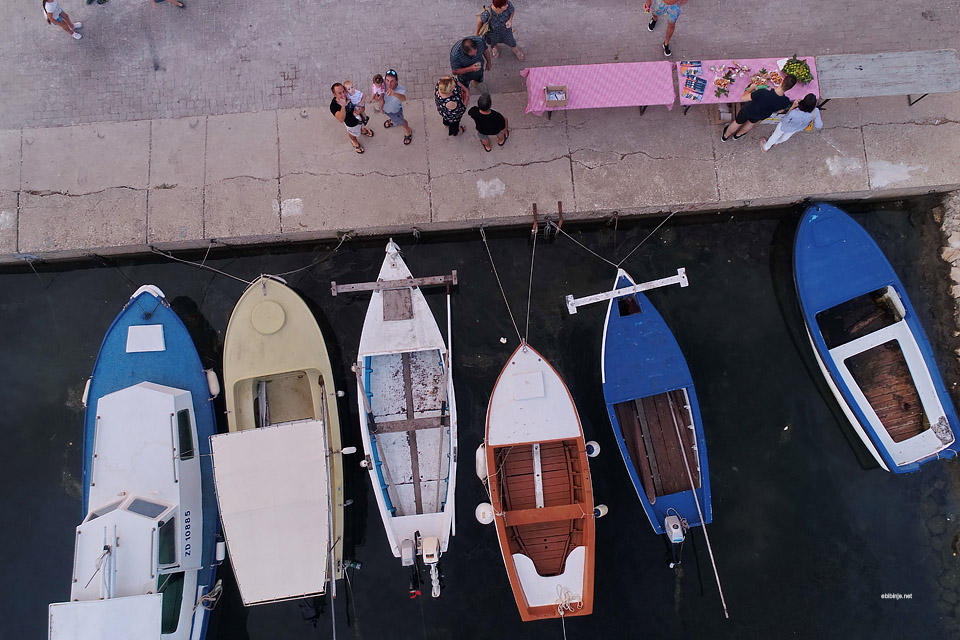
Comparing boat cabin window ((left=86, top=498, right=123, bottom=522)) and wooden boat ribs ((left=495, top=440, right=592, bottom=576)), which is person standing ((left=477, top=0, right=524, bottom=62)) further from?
boat cabin window ((left=86, top=498, right=123, bottom=522))

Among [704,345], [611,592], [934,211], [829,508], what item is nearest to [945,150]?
[934,211]

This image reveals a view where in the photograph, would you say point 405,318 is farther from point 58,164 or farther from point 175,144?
point 58,164

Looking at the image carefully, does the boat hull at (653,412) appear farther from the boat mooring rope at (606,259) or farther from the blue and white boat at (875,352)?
the blue and white boat at (875,352)

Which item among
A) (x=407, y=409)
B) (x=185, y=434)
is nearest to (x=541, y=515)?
(x=407, y=409)

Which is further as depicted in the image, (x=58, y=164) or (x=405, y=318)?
(x=58, y=164)

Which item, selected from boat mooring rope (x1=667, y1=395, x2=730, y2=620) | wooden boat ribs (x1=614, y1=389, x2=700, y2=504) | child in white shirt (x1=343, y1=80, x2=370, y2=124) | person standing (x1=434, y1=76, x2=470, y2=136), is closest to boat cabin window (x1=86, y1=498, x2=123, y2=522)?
child in white shirt (x1=343, y1=80, x2=370, y2=124)

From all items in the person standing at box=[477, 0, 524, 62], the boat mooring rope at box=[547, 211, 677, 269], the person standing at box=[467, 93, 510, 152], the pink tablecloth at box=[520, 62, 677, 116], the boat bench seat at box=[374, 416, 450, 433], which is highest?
the person standing at box=[477, 0, 524, 62]
